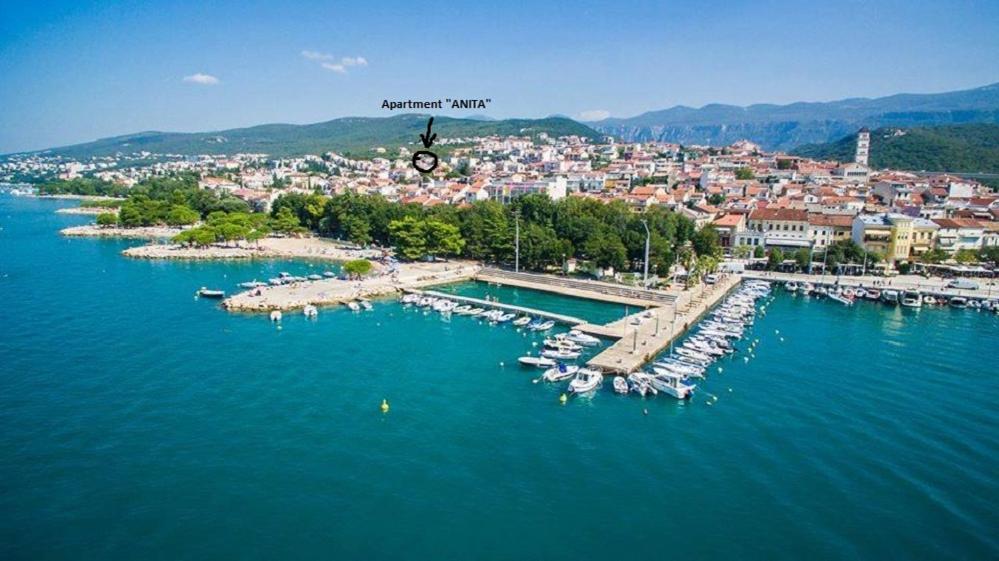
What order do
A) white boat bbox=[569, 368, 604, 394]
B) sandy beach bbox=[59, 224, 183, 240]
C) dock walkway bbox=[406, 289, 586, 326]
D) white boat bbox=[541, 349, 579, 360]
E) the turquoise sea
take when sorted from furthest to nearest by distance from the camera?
sandy beach bbox=[59, 224, 183, 240]
dock walkway bbox=[406, 289, 586, 326]
white boat bbox=[541, 349, 579, 360]
white boat bbox=[569, 368, 604, 394]
the turquoise sea

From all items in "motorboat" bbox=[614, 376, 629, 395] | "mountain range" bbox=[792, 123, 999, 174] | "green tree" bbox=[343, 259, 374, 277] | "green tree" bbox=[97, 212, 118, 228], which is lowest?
"motorboat" bbox=[614, 376, 629, 395]

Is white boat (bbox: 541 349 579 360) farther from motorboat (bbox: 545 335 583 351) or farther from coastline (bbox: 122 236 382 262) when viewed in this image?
coastline (bbox: 122 236 382 262)

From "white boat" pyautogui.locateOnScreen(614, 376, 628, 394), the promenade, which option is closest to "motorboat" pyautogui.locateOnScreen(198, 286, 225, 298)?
"white boat" pyautogui.locateOnScreen(614, 376, 628, 394)

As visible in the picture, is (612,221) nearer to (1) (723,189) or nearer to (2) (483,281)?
(2) (483,281)

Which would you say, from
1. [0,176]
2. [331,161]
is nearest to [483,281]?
[331,161]

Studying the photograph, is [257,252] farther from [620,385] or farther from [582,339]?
[620,385]

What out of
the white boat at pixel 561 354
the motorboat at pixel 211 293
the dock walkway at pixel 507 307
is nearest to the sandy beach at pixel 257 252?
the motorboat at pixel 211 293
